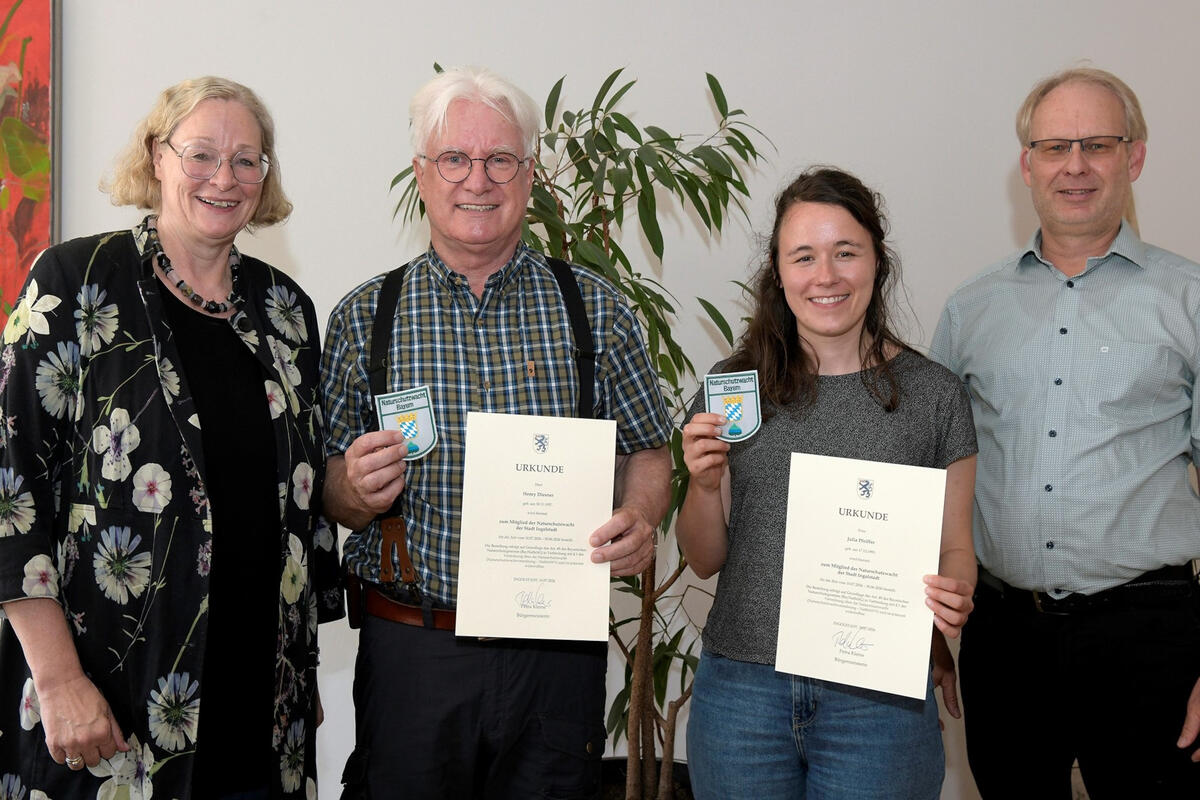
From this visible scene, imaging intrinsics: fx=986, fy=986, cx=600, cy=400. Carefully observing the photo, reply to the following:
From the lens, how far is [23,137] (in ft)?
10.6

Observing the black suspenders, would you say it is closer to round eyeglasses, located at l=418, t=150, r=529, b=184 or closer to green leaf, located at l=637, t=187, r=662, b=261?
round eyeglasses, located at l=418, t=150, r=529, b=184

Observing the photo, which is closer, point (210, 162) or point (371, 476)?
point (371, 476)

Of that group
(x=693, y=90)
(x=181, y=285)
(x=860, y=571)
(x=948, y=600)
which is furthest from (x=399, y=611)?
(x=693, y=90)

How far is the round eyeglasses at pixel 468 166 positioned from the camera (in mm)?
2029

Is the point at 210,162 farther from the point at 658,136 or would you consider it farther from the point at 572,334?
the point at 658,136

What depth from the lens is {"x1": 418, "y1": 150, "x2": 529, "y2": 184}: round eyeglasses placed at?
203 cm

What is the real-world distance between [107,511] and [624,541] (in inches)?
37.1

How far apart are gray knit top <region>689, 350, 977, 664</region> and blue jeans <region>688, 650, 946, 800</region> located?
8 centimetres

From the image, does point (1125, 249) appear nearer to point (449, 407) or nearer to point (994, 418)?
point (994, 418)

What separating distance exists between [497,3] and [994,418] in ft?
7.75

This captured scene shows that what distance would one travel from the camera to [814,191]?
1947 mm
